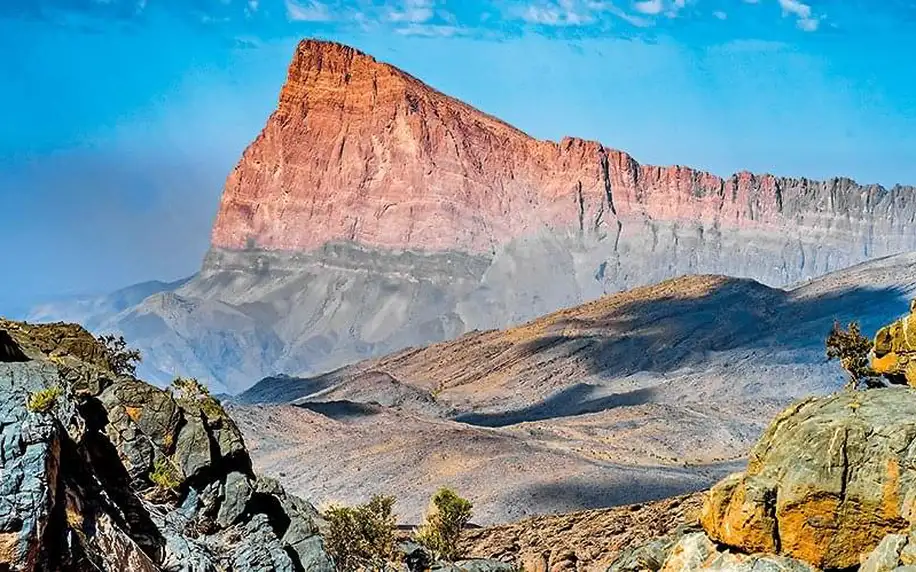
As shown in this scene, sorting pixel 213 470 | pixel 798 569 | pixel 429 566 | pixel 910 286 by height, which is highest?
pixel 910 286

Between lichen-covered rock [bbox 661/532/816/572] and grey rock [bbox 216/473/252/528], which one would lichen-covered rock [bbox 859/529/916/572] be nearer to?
lichen-covered rock [bbox 661/532/816/572]

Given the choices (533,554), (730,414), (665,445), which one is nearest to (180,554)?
(533,554)

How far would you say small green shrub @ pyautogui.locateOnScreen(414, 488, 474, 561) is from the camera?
38625 mm

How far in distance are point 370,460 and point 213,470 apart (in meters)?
50.2

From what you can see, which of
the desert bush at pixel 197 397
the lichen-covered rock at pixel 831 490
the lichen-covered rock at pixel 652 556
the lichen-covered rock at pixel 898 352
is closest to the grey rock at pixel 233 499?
the desert bush at pixel 197 397

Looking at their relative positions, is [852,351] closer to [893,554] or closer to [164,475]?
[893,554]

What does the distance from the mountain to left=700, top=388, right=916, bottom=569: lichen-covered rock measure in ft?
125

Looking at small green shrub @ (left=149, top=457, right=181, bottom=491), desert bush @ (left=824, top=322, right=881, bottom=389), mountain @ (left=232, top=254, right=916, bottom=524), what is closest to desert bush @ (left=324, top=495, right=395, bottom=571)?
small green shrub @ (left=149, top=457, right=181, bottom=491)

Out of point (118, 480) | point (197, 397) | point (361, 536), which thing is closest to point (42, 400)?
point (118, 480)

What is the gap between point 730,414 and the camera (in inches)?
3442

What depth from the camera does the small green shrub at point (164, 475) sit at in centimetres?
1892

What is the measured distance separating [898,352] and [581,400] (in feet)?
284

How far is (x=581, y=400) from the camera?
358 feet

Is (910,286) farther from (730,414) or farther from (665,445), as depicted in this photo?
(665,445)
